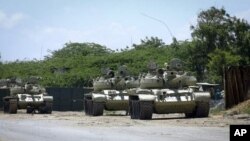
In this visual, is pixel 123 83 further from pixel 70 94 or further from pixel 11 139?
pixel 11 139

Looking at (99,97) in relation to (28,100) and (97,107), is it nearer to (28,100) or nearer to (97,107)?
(97,107)

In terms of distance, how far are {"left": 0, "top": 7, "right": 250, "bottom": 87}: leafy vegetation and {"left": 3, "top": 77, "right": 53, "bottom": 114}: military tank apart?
39.6 ft

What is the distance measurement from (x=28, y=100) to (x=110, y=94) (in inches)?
303

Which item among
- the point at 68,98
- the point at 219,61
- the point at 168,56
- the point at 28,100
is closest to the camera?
the point at 28,100

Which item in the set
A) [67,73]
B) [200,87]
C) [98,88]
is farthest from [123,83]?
[67,73]

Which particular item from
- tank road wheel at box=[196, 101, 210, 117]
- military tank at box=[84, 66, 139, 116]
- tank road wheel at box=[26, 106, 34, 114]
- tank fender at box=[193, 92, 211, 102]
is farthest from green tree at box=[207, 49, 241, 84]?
tank fender at box=[193, 92, 211, 102]

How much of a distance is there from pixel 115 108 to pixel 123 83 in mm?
2178

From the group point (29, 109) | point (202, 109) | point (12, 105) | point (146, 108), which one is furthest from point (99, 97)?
point (29, 109)

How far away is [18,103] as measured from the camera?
3384 cm

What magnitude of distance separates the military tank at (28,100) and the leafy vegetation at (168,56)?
475 inches

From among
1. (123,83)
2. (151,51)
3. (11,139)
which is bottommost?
(11,139)

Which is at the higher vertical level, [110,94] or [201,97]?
[110,94]

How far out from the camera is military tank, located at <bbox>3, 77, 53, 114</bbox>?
33.5m

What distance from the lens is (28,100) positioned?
33.9 metres
